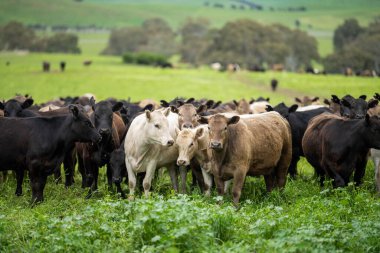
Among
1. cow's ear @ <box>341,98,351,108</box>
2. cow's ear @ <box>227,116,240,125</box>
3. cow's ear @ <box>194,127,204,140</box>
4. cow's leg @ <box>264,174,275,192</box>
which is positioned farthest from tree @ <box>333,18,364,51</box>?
cow's ear @ <box>227,116,240,125</box>

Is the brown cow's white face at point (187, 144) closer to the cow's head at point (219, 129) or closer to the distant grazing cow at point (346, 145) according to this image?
the cow's head at point (219, 129)

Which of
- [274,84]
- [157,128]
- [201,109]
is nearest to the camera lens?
[157,128]

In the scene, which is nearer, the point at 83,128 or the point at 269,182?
the point at 83,128

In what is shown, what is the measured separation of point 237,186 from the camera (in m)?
10.6

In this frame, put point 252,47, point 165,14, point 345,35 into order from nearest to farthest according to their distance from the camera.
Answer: point 252,47
point 345,35
point 165,14

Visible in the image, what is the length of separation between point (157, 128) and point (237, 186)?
2.02 m

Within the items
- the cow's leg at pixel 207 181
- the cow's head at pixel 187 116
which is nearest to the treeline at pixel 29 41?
the cow's head at pixel 187 116

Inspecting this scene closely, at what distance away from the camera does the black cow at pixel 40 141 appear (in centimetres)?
1116

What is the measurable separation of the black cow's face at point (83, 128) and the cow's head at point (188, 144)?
1.54 meters

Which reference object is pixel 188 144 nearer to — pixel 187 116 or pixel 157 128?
A: pixel 157 128

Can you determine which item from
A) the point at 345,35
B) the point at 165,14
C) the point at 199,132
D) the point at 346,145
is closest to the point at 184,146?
the point at 199,132

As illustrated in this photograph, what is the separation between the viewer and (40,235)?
27.3ft

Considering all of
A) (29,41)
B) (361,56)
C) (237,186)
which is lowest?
(29,41)

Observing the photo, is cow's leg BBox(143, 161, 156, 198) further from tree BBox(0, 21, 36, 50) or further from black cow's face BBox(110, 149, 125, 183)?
tree BBox(0, 21, 36, 50)
